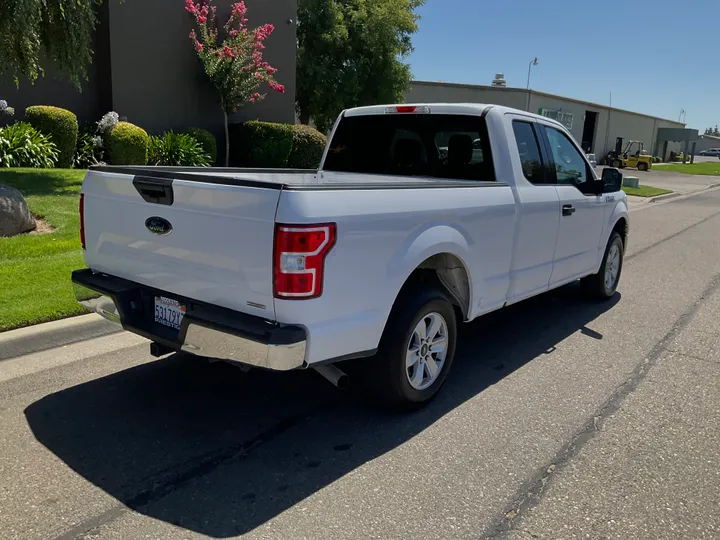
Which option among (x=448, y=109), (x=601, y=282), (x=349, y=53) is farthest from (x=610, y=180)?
(x=349, y=53)

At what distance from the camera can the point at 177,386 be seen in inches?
177

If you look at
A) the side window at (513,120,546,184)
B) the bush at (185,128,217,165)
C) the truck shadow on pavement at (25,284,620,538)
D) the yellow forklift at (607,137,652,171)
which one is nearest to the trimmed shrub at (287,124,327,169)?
the bush at (185,128,217,165)

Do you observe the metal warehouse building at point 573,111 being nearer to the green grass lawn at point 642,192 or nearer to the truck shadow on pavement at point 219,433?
the green grass lawn at point 642,192

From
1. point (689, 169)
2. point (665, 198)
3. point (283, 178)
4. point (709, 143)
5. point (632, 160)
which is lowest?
point (665, 198)

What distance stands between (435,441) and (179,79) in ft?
48.9

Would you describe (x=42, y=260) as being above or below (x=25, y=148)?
below

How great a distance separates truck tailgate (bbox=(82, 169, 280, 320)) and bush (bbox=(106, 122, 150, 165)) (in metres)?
10.1

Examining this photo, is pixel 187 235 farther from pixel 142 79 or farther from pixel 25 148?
pixel 142 79

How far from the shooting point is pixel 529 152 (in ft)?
17.8

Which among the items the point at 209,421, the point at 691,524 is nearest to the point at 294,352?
the point at 209,421

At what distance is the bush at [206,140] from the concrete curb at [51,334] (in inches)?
435

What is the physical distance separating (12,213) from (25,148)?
540 cm

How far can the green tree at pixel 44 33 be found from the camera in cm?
962

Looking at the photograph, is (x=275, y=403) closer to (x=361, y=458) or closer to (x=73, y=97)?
(x=361, y=458)
